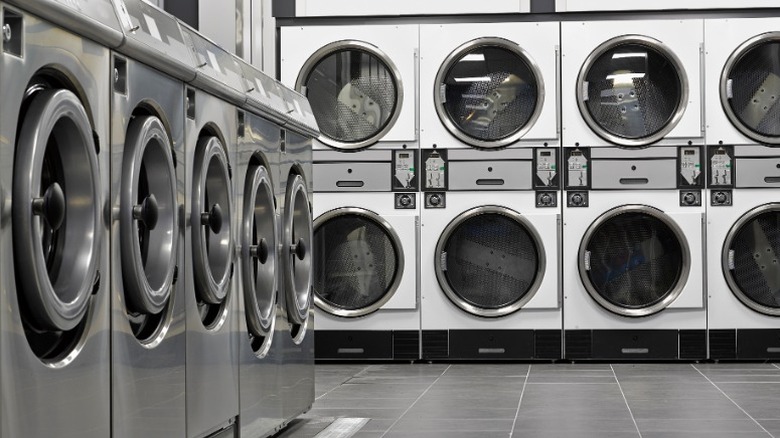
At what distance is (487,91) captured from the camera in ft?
21.7

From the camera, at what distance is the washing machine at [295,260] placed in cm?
397

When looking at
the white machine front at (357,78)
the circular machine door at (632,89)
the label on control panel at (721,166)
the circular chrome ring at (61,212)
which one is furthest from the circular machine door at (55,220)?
the label on control panel at (721,166)

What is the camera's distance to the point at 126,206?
2.31 meters

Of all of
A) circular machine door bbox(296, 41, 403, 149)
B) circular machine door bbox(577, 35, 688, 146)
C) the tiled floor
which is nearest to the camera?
the tiled floor

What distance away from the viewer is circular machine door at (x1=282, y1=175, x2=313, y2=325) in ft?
13.3

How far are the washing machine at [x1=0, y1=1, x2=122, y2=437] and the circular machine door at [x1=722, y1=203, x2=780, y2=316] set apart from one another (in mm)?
4904

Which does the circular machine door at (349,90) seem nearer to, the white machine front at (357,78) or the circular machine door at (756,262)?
the white machine front at (357,78)

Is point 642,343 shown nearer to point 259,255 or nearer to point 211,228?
point 259,255

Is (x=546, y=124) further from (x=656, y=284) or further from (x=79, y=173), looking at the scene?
(x=79, y=173)

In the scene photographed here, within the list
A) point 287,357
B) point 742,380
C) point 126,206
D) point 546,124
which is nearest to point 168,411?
point 126,206

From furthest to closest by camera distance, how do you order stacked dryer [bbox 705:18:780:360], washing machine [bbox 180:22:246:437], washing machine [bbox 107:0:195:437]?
stacked dryer [bbox 705:18:780:360], washing machine [bbox 180:22:246:437], washing machine [bbox 107:0:195:437]

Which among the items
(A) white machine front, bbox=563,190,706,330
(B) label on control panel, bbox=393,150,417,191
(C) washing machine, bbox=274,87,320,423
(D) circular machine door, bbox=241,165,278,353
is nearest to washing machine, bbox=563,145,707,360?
(A) white machine front, bbox=563,190,706,330

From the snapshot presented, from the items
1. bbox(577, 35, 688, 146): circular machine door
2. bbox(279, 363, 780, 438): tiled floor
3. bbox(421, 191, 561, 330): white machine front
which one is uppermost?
bbox(577, 35, 688, 146): circular machine door

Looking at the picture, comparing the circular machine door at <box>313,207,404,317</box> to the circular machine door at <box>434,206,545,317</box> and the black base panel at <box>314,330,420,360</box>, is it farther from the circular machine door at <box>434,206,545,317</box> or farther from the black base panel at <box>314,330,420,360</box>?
the circular machine door at <box>434,206,545,317</box>
